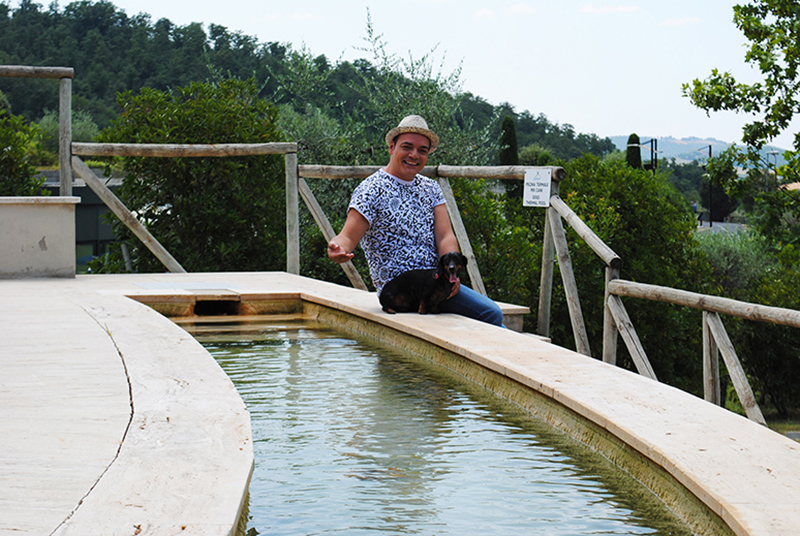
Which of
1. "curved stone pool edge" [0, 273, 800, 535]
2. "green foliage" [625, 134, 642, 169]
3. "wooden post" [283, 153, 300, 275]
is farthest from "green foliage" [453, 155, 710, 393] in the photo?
"green foliage" [625, 134, 642, 169]

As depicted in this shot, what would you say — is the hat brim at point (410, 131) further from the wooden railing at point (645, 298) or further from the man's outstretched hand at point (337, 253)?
the wooden railing at point (645, 298)

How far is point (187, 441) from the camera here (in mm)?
2223

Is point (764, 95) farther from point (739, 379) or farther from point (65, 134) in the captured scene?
point (739, 379)

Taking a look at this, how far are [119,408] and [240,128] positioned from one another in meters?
6.45

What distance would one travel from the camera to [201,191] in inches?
333

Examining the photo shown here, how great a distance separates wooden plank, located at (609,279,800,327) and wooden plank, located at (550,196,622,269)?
135mm

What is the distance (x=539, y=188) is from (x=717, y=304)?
6.68ft

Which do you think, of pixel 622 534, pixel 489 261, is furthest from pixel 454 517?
pixel 489 261

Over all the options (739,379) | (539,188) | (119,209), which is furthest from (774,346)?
(739,379)

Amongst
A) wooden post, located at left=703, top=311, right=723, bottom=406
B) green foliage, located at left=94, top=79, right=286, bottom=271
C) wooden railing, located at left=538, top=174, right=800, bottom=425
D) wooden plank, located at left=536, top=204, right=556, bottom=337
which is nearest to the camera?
wooden railing, located at left=538, top=174, right=800, bottom=425

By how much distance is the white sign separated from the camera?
5.58 meters

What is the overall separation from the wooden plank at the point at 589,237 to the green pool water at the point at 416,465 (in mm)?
1397

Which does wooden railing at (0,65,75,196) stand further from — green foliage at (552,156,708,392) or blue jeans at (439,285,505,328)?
green foliage at (552,156,708,392)

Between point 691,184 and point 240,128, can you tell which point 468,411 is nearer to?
point 240,128
